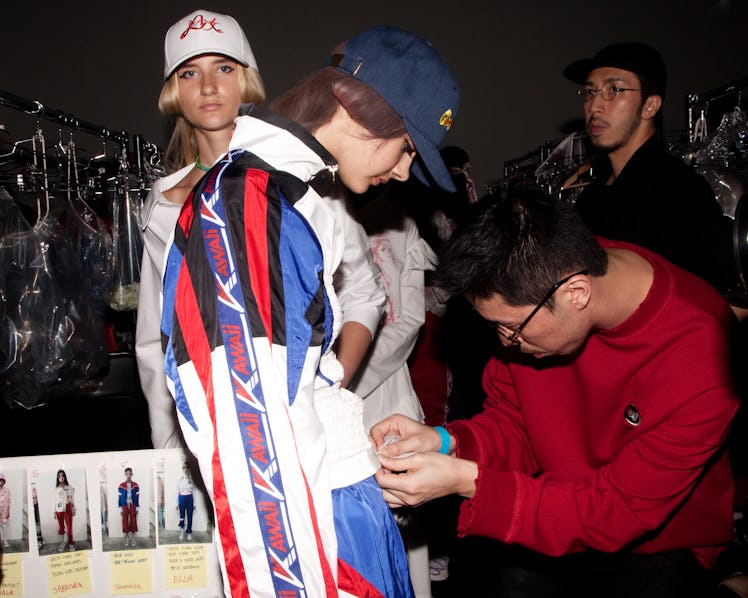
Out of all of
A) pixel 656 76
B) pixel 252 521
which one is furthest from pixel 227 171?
pixel 656 76

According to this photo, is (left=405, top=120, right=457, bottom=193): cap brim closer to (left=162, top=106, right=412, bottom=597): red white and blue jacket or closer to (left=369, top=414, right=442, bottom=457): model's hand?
(left=162, top=106, right=412, bottom=597): red white and blue jacket

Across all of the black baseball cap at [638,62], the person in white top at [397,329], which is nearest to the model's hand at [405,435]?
the person in white top at [397,329]

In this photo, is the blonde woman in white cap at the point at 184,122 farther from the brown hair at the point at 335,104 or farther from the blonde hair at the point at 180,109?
the brown hair at the point at 335,104

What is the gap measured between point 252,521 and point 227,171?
559mm

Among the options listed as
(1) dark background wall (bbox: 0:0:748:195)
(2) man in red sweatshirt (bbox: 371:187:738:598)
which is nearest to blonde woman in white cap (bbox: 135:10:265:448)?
(2) man in red sweatshirt (bbox: 371:187:738:598)

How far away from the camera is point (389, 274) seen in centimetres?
251

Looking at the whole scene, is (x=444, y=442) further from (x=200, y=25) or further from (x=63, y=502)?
(x=200, y=25)

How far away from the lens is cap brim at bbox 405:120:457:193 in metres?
1.29

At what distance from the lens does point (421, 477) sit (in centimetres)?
146

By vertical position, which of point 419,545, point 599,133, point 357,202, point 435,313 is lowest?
point 419,545

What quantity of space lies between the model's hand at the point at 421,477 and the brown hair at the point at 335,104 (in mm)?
717

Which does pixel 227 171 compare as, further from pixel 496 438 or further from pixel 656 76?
pixel 656 76

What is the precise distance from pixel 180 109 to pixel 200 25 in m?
0.26

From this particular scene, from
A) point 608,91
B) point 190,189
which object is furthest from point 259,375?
point 608,91
